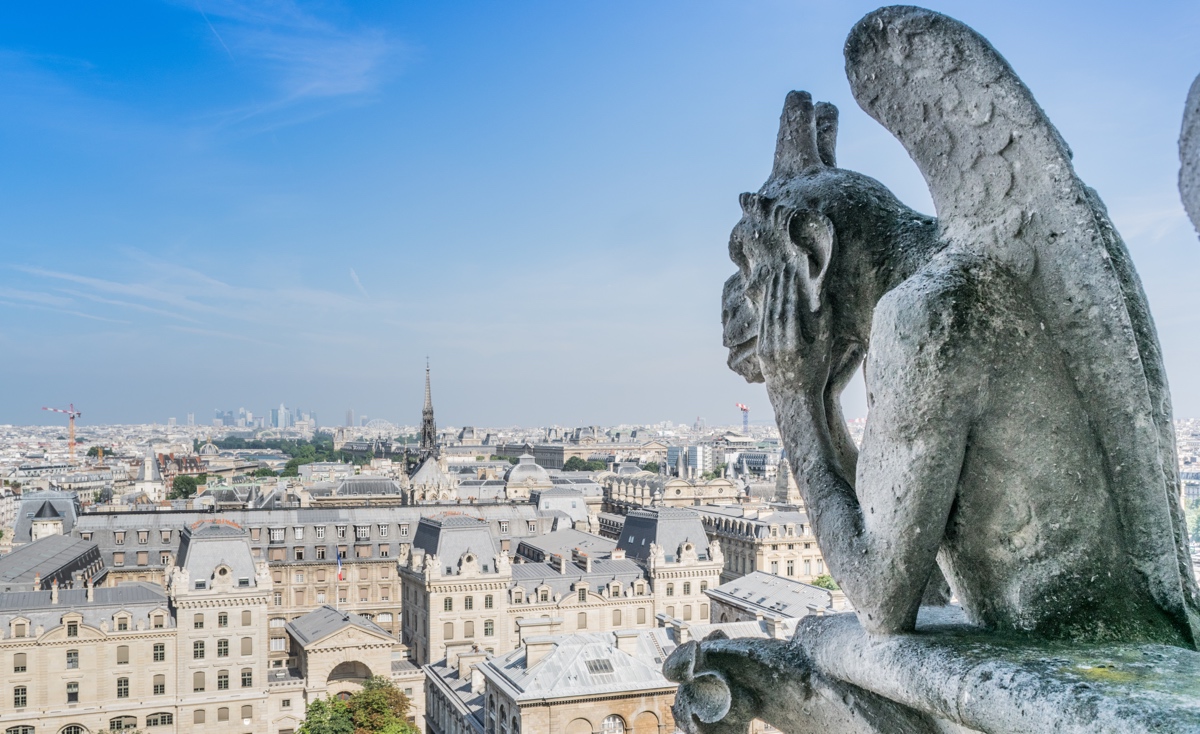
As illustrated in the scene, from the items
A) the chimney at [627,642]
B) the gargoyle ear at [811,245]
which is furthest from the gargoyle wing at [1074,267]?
the chimney at [627,642]

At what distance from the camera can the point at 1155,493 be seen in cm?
414

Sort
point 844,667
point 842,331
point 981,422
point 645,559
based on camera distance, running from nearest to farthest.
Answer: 1. point 981,422
2. point 844,667
3. point 842,331
4. point 645,559

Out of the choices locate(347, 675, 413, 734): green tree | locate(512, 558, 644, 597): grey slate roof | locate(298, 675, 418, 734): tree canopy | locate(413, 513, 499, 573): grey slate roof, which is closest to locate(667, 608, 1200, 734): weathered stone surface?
locate(298, 675, 418, 734): tree canopy

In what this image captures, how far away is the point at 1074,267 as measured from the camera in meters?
4.11

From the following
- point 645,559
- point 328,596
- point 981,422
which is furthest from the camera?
point 328,596

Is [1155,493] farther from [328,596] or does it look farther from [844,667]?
[328,596]

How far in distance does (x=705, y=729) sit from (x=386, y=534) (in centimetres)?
7772

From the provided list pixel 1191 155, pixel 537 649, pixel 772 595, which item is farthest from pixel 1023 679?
pixel 772 595

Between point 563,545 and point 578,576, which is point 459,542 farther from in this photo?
point 563,545

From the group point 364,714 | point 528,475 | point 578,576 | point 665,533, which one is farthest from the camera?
point 528,475

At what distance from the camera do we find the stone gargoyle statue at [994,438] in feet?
13.0

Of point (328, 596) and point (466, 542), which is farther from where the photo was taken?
point (328, 596)

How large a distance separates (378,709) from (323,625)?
9.92 meters

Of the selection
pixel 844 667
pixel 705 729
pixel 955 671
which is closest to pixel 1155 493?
pixel 955 671
